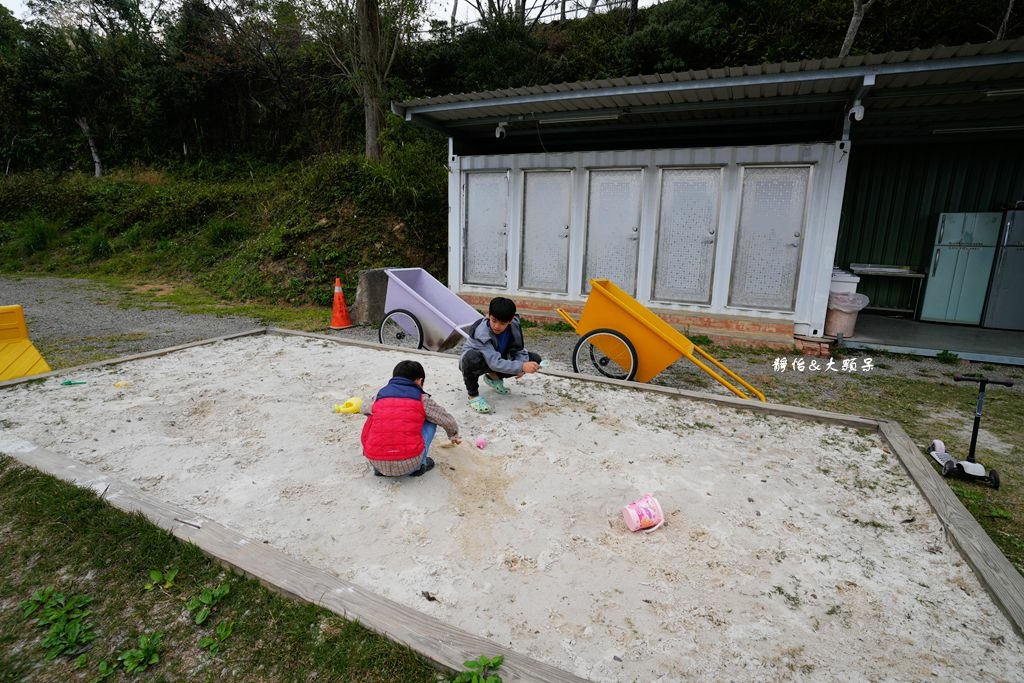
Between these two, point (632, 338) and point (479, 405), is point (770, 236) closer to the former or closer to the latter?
point (632, 338)

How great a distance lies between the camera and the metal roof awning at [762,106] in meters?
5.45

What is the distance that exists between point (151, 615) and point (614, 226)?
697cm

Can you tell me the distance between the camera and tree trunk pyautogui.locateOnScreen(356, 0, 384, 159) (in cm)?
1418

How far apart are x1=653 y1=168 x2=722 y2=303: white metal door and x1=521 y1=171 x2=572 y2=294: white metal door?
4.72 feet

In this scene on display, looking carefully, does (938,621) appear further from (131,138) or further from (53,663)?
(131,138)

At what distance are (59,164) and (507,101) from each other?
69.6 feet

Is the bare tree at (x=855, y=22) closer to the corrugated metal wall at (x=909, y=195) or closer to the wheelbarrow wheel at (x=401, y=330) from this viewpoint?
the corrugated metal wall at (x=909, y=195)

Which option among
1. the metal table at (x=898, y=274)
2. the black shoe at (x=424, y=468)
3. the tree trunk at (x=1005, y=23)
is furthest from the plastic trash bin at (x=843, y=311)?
the tree trunk at (x=1005, y=23)

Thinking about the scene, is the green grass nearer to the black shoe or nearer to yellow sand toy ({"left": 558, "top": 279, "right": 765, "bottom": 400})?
the black shoe

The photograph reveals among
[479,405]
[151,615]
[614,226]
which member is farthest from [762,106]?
[151,615]

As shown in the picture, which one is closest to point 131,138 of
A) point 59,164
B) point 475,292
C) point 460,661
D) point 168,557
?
point 59,164

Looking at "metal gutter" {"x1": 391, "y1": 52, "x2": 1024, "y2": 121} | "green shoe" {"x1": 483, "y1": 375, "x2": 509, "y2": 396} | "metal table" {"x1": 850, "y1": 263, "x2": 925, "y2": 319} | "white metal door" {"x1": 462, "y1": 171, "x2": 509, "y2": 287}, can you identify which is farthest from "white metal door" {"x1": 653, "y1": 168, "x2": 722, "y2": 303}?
"green shoe" {"x1": 483, "y1": 375, "x2": 509, "y2": 396}

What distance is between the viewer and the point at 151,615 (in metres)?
2.08

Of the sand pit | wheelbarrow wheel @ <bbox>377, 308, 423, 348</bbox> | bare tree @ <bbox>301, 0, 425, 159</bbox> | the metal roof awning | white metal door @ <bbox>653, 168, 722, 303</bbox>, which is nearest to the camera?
the sand pit
